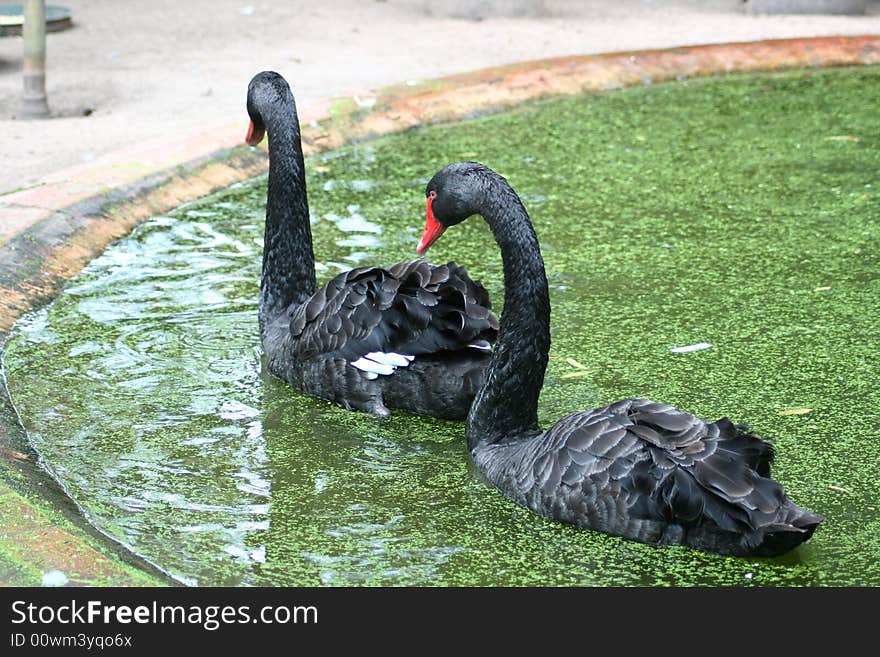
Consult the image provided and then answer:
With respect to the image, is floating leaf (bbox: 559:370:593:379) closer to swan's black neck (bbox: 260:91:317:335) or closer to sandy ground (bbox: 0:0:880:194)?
swan's black neck (bbox: 260:91:317:335)

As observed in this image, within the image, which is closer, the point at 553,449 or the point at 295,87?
the point at 553,449

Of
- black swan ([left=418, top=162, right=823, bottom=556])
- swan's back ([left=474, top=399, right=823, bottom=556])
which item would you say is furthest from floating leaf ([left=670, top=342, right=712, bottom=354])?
swan's back ([left=474, top=399, right=823, bottom=556])

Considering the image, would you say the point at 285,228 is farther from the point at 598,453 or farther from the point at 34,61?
the point at 34,61

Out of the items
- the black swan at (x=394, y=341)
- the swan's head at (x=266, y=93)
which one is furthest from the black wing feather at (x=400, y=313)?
the swan's head at (x=266, y=93)

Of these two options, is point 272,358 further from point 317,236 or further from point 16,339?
point 317,236

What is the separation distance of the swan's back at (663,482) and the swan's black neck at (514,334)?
193mm

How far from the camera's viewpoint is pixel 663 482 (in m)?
2.59

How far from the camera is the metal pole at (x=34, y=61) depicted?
227 inches

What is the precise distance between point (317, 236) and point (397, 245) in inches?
12.2

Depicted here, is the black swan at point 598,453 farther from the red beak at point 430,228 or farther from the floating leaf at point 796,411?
the floating leaf at point 796,411

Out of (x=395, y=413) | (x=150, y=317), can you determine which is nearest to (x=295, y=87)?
(x=150, y=317)

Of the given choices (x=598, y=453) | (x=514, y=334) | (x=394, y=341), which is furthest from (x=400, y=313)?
(x=598, y=453)

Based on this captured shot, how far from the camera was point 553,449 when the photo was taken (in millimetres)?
2801

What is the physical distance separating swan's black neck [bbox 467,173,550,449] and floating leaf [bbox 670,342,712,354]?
0.73m
